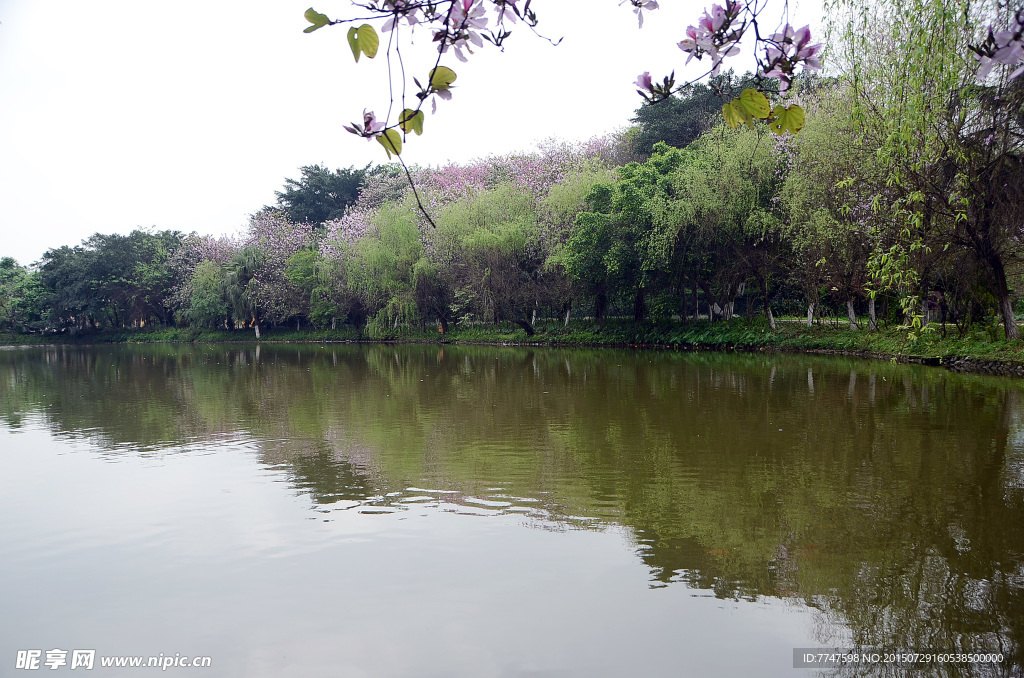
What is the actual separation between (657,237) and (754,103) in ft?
86.0

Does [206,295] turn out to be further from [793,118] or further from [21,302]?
[793,118]

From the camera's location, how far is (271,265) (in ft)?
156

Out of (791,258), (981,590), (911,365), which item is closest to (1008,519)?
(981,590)

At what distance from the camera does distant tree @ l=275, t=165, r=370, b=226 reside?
56.7 meters

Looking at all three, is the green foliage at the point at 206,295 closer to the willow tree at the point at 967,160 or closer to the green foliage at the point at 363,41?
the willow tree at the point at 967,160

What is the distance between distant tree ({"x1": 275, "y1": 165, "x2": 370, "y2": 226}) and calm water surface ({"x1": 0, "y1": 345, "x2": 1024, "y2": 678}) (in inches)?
1855

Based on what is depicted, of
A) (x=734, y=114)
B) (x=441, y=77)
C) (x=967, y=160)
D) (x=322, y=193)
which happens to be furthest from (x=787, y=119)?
(x=322, y=193)

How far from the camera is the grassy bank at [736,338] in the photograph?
17.5 m

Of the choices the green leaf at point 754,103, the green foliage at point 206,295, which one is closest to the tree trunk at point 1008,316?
the green leaf at point 754,103

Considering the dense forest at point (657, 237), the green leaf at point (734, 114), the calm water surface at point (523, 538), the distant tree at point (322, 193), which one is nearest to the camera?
the green leaf at point (734, 114)

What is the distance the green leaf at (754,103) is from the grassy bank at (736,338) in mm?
6958

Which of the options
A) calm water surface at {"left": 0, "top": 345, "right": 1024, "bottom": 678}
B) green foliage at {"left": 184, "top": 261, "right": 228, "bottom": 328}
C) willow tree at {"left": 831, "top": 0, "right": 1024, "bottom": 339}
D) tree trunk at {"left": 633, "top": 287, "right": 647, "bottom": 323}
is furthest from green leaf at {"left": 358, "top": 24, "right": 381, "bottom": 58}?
green foliage at {"left": 184, "top": 261, "right": 228, "bottom": 328}

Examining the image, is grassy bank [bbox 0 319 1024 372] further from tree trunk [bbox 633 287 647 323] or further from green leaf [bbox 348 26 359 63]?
green leaf [bbox 348 26 359 63]

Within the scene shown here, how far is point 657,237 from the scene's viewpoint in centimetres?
2762
